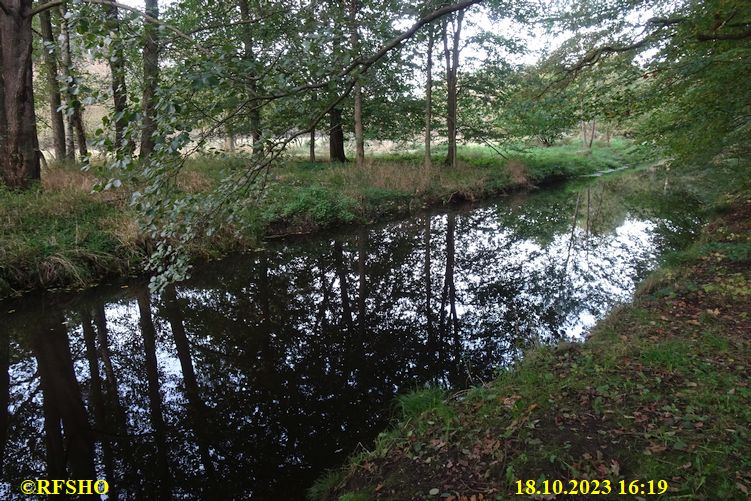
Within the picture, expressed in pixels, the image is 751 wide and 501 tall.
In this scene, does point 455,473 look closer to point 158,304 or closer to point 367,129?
point 158,304

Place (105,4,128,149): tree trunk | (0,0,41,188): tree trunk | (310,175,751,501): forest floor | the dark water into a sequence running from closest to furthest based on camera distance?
(105,4,128,149): tree trunk → (310,175,751,501): forest floor → the dark water → (0,0,41,188): tree trunk

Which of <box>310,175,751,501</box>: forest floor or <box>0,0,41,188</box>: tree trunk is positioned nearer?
<box>310,175,751,501</box>: forest floor

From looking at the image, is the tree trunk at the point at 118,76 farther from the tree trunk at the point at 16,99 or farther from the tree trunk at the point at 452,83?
the tree trunk at the point at 452,83

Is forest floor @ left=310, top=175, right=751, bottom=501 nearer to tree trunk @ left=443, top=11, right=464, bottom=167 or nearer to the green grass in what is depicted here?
the green grass

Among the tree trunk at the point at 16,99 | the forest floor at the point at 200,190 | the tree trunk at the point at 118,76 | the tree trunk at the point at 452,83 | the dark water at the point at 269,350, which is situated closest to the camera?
the tree trunk at the point at 118,76

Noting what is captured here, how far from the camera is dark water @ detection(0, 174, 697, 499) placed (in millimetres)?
4129

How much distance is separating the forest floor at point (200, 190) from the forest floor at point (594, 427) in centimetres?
281

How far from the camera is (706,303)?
214 inches

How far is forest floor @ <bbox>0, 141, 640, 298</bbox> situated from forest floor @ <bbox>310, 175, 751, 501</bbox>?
2809 mm

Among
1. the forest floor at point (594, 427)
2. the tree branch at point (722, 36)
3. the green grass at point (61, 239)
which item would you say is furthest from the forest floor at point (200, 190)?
the tree branch at point (722, 36)

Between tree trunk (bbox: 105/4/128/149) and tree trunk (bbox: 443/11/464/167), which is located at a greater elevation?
tree trunk (bbox: 443/11/464/167)

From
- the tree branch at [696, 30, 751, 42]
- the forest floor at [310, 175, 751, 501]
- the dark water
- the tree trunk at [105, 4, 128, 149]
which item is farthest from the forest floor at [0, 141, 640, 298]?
the tree branch at [696, 30, 751, 42]

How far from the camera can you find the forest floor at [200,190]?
801 cm

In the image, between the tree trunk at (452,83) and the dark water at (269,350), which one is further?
the tree trunk at (452,83)
